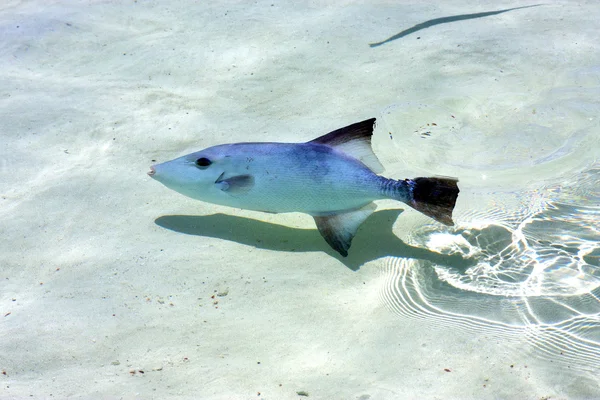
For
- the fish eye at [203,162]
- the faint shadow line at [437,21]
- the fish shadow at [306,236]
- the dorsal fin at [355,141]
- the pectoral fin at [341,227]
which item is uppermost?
the faint shadow line at [437,21]

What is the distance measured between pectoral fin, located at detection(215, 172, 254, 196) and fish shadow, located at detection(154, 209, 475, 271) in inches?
14.5

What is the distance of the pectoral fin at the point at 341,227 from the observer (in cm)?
311

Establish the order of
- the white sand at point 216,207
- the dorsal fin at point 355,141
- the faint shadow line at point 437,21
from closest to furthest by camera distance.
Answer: the white sand at point 216,207, the dorsal fin at point 355,141, the faint shadow line at point 437,21

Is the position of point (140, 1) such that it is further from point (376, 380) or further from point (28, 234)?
point (376, 380)

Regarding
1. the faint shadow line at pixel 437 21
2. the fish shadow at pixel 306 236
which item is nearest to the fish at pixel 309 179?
the fish shadow at pixel 306 236

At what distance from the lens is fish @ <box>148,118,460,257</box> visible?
3113 millimetres

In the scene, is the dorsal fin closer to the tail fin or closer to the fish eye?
the tail fin

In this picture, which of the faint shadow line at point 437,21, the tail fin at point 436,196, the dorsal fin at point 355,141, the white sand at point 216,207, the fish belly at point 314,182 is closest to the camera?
the white sand at point 216,207

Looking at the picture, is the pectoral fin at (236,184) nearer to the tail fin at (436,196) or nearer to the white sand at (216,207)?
the white sand at (216,207)

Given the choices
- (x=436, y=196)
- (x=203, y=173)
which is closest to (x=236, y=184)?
(x=203, y=173)

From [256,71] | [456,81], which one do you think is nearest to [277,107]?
[256,71]

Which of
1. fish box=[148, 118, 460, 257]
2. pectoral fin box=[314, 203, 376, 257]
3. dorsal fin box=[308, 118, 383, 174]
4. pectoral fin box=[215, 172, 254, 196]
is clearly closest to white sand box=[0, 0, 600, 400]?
pectoral fin box=[314, 203, 376, 257]

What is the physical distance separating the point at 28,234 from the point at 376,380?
92.5 inches

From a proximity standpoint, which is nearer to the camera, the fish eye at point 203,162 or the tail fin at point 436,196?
the tail fin at point 436,196
